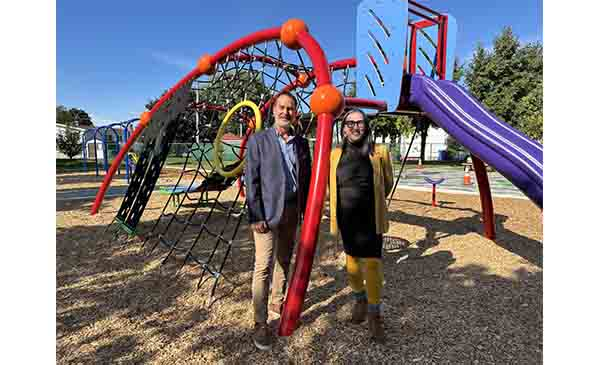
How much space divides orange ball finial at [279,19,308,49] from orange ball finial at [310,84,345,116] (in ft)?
2.64

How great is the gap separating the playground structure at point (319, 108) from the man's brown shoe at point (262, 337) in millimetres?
138

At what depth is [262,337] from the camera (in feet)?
8.16

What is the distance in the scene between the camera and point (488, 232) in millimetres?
5430

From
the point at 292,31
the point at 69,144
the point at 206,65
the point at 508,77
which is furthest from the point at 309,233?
the point at 69,144

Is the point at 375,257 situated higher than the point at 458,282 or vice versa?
the point at 375,257

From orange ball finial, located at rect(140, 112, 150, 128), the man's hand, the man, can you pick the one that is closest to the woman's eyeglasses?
the man

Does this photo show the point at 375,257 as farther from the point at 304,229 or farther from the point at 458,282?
the point at 458,282

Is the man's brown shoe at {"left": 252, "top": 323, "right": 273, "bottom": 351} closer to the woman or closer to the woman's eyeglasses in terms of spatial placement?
the woman

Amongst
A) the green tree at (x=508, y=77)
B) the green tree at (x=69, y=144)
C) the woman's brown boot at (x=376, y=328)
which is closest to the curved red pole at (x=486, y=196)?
the woman's brown boot at (x=376, y=328)

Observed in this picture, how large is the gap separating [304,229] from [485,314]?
1787 millimetres

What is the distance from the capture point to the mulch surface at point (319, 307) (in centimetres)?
246

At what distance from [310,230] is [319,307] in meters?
0.87
